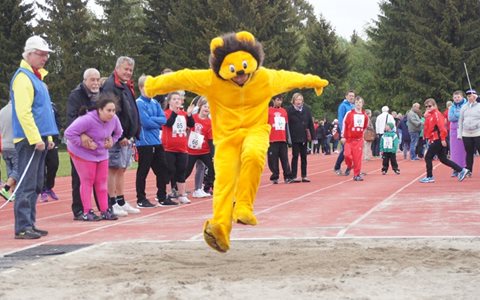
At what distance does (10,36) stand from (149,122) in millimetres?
49965

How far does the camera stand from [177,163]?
11.9 meters

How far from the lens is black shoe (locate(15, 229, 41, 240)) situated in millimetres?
8008

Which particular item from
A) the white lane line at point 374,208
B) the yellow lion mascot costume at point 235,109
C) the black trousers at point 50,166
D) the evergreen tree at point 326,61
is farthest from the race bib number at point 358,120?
the evergreen tree at point 326,61

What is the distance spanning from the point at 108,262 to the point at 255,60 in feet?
6.98

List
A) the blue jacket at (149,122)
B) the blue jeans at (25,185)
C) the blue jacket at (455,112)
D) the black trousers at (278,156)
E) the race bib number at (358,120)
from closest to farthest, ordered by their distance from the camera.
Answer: the blue jeans at (25,185)
the blue jacket at (149,122)
the race bib number at (358,120)
the black trousers at (278,156)
the blue jacket at (455,112)

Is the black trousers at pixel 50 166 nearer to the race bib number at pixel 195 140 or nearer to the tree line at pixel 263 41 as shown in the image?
the race bib number at pixel 195 140

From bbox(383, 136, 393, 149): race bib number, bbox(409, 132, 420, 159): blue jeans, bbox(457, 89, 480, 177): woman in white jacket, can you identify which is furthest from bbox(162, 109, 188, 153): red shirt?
bbox(409, 132, 420, 159): blue jeans

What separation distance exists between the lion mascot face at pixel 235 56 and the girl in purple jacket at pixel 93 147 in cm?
318

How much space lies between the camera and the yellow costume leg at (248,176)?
20.2ft

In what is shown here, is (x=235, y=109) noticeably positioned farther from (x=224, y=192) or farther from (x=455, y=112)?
(x=455, y=112)

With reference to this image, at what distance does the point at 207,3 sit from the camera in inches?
2283

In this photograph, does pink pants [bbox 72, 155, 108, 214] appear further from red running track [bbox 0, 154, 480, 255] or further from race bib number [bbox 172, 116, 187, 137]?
race bib number [bbox 172, 116, 187, 137]

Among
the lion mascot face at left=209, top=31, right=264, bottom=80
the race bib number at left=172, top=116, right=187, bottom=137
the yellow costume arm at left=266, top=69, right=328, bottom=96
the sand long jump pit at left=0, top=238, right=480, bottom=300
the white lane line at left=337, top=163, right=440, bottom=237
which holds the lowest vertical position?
the white lane line at left=337, top=163, right=440, bottom=237

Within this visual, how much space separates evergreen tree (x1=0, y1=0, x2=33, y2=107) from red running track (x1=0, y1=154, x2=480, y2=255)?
45.2 meters
